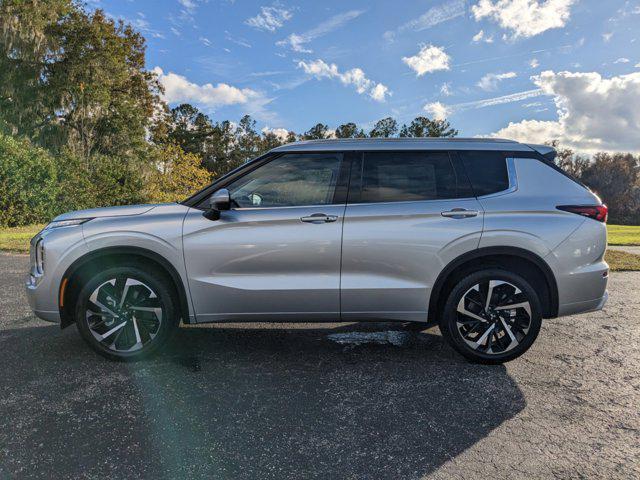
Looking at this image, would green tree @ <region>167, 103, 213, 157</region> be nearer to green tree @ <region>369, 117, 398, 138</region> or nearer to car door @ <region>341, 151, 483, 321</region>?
green tree @ <region>369, 117, 398, 138</region>

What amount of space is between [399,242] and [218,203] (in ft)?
4.90

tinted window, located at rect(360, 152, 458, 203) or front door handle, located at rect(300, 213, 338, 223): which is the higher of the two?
tinted window, located at rect(360, 152, 458, 203)

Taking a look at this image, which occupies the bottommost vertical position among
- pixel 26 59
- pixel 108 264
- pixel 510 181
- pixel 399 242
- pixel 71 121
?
pixel 108 264

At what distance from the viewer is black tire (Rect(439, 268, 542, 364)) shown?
376 cm

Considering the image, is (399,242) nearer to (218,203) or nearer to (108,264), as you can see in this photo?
(218,203)

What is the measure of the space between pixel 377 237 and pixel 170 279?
5.86 ft

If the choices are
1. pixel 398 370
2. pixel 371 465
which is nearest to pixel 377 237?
pixel 398 370

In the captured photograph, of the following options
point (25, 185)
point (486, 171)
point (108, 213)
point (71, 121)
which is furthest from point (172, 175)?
point (486, 171)

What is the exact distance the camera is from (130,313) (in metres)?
3.81

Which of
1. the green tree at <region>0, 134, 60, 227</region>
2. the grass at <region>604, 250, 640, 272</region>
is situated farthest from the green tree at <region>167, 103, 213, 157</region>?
the grass at <region>604, 250, 640, 272</region>

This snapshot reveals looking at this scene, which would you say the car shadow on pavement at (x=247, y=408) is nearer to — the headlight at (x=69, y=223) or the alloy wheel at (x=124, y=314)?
the alloy wheel at (x=124, y=314)

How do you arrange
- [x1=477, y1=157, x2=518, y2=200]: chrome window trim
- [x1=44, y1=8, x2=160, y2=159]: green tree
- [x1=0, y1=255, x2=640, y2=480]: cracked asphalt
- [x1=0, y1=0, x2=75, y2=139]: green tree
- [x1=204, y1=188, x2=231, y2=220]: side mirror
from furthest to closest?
[x1=44, y1=8, x2=160, y2=159]: green tree
[x1=0, y1=0, x2=75, y2=139]: green tree
[x1=477, y1=157, x2=518, y2=200]: chrome window trim
[x1=204, y1=188, x2=231, y2=220]: side mirror
[x1=0, y1=255, x2=640, y2=480]: cracked asphalt

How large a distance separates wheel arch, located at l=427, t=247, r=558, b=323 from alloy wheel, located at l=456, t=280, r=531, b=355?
170mm

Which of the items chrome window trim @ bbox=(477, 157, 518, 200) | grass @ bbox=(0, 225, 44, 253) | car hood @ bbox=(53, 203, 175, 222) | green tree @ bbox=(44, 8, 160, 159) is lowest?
grass @ bbox=(0, 225, 44, 253)
